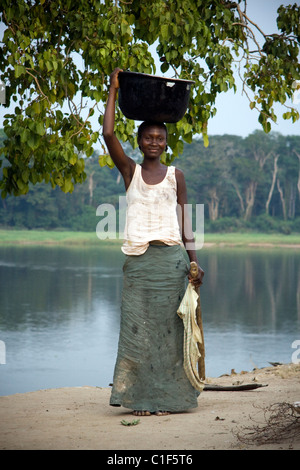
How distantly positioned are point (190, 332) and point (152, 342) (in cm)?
22

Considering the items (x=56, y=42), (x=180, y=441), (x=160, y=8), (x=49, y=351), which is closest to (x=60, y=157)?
(x=160, y=8)

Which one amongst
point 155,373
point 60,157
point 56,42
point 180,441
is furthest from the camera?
point 56,42

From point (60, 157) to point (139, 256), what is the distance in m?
1.49

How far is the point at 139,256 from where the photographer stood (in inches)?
157

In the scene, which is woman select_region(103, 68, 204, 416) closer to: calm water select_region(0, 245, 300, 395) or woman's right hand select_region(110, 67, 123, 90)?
woman's right hand select_region(110, 67, 123, 90)

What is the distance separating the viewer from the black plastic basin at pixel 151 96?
3.91m

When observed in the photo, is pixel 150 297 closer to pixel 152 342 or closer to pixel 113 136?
pixel 152 342

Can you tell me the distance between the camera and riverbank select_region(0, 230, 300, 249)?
45.7 metres

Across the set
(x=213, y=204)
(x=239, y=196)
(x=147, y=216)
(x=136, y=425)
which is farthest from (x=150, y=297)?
(x=213, y=204)

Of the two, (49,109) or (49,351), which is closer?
(49,109)

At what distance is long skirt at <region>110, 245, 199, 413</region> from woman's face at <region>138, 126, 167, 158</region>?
536 mm
